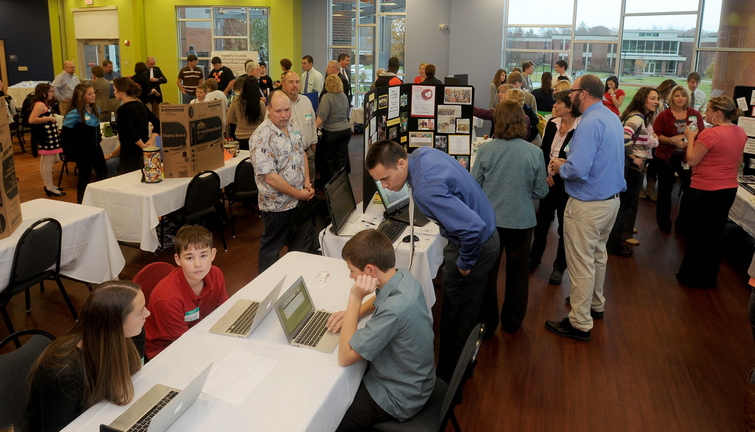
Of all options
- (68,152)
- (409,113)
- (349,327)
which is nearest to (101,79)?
(68,152)

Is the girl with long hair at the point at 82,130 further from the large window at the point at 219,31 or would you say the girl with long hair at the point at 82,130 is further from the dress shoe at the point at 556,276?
the large window at the point at 219,31

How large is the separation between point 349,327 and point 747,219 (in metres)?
4.26

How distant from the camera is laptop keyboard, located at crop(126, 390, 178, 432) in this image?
1.73 metres

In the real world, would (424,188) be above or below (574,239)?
above

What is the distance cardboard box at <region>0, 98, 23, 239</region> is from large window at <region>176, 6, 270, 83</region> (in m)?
11.0

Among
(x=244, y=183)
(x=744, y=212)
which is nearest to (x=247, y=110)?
(x=244, y=183)

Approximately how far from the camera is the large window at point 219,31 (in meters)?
14.1

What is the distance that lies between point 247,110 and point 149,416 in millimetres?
5077

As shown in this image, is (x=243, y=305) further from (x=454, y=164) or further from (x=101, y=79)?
(x=101, y=79)

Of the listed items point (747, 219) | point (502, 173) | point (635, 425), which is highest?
point (502, 173)

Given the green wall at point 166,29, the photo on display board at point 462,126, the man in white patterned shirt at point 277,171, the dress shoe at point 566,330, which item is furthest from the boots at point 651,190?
the green wall at point 166,29

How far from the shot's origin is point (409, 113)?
16.3ft

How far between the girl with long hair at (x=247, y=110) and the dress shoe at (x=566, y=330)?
402cm

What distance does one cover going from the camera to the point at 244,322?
2.43 m
